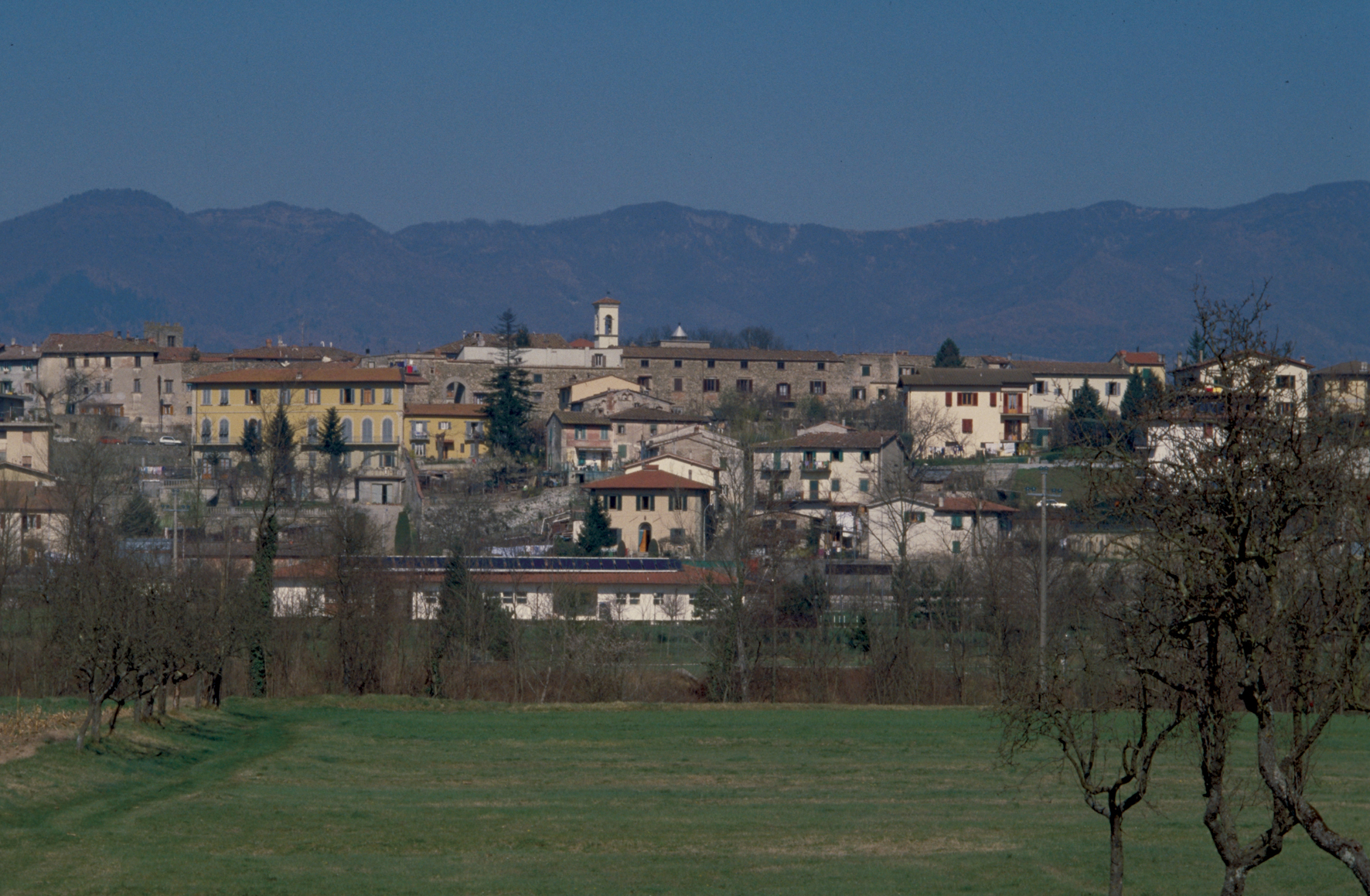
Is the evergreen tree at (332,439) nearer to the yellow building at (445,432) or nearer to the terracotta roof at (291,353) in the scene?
the yellow building at (445,432)

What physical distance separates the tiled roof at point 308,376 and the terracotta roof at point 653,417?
14.6 m

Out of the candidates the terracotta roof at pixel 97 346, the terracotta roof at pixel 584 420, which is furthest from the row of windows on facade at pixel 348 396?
the terracotta roof at pixel 97 346

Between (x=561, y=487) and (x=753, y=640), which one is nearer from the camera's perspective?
(x=753, y=640)

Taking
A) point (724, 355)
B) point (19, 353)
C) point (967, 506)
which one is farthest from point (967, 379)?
point (19, 353)

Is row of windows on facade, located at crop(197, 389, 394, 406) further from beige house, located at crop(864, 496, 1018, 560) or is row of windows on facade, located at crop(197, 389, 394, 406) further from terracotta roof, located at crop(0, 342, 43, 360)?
beige house, located at crop(864, 496, 1018, 560)

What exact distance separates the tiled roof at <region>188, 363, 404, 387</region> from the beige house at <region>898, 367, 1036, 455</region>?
33786 mm

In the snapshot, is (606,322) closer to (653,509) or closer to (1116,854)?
(653,509)

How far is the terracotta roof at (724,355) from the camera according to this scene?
4363 inches

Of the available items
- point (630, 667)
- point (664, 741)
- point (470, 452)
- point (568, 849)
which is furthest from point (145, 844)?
point (470, 452)

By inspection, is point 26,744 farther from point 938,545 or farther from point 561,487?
point 561,487

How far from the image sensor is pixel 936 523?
222 feet

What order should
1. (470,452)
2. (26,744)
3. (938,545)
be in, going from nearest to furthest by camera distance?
(26,744), (938,545), (470,452)

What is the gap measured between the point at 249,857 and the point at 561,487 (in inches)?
2447

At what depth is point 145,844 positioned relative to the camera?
59.1ft
